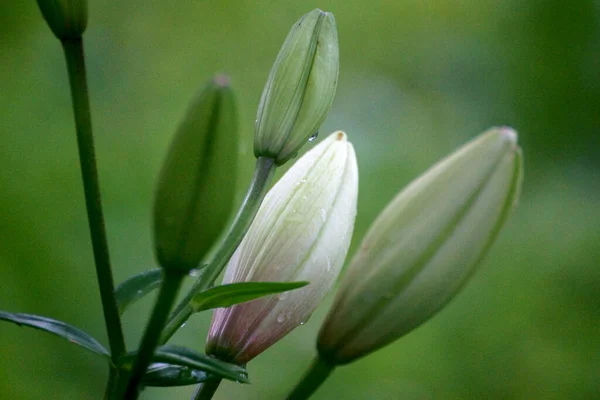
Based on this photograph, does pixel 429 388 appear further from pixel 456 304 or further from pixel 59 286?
pixel 59 286

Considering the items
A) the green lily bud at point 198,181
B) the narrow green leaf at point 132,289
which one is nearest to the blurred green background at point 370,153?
the narrow green leaf at point 132,289

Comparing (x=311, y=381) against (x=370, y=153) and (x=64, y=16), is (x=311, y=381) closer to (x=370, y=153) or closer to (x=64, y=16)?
(x=64, y=16)

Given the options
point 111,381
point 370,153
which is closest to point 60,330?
point 111,381

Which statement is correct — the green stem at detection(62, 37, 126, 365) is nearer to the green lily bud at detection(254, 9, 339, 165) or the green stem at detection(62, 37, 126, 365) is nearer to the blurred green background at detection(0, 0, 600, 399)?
the green lily bud at detection(254, 9, 339, 165)

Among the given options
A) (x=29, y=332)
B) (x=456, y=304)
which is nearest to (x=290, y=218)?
(x=29, y=332)

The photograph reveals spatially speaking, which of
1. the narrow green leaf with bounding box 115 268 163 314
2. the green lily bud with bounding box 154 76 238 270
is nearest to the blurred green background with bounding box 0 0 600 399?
the narrow green leaf with bounding box 115 268 163 314

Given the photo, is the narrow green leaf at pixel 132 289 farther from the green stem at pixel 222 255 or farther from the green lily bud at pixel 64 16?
the green lily bud at pixel 64 16
